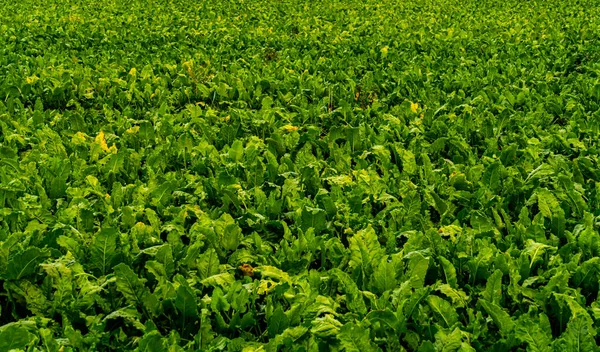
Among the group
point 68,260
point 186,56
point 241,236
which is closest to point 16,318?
point 68,260

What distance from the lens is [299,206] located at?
12.2ft

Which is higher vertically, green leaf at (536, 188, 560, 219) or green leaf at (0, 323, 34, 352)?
green leaf at (536, 188, 560, 219)

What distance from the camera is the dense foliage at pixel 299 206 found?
8.99 ft

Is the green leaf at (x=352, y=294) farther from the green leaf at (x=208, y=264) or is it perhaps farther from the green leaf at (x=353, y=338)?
the green leaf at (x=208, y=264)

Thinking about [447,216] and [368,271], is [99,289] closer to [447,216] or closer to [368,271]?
[368,271]

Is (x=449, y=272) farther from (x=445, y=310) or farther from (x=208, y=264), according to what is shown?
(x=208, y=264)

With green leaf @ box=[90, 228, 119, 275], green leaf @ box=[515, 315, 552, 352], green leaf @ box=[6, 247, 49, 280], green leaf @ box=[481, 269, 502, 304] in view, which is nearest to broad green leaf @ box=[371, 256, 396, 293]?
green leaf @ box=[481, 269, 502, 304]

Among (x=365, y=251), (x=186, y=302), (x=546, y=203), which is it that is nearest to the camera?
(x=186, y=302)

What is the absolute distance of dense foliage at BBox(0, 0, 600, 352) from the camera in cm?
274

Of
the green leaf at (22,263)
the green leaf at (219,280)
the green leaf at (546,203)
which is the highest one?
the green leaf at (546,203)

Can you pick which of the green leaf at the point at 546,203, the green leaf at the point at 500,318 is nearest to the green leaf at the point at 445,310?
the green leaf at the point at 500,318

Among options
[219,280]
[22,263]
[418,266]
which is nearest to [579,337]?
[418,266]

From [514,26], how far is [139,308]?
934 centimetres

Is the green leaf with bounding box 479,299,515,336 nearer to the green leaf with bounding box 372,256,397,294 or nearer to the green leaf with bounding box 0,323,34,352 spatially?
the green leaf with bounding box 372,256,397,294
